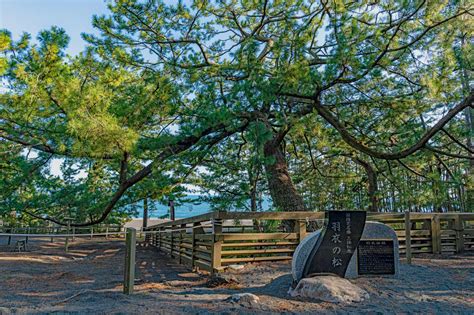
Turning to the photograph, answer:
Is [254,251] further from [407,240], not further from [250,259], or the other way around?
[407,240]

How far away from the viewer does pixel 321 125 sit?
8039 millimetres

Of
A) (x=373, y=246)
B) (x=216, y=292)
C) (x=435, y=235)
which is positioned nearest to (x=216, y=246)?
(x=216, y=292)

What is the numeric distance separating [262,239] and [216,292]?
1.87 meters

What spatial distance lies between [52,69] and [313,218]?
4998 millimetres

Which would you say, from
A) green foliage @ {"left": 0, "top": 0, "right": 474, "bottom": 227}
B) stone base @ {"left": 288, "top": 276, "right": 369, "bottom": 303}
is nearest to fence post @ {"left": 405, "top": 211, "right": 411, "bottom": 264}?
green foliage @ {"left": 0, "top": 0, "right": 474, "bottom": 227}

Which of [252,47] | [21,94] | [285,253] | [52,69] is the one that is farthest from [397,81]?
[21,94]

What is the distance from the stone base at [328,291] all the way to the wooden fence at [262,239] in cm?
166

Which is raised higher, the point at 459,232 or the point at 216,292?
the point at 459,232

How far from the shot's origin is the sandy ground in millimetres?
3248

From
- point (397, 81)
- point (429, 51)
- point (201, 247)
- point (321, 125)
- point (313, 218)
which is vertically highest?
point (429, 51)

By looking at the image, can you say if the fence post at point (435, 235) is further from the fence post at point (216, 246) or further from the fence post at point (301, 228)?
the fence post at point (216, 246)

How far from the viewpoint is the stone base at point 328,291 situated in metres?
3.55

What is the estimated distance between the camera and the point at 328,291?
11.8 feet

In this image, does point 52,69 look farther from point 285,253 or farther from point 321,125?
point 321,125
